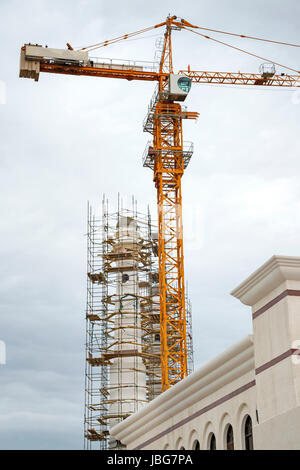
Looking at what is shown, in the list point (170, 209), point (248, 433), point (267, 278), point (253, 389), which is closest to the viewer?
point (267, 278)

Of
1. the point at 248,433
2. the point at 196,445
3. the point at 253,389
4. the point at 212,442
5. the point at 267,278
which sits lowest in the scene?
the point at 248,433

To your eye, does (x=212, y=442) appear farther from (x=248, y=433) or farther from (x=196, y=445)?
(x=248, y=433)

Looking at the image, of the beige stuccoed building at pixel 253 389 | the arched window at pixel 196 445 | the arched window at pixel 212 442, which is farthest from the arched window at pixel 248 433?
Answer: the arched window at pixel 196 445

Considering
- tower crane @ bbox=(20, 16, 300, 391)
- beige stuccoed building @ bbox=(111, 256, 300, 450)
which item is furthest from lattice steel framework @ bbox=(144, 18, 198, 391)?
beige stuccoed building @ bbox=(111, 256, 300, 450)

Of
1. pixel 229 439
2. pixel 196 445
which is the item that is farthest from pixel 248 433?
pixel 196 445

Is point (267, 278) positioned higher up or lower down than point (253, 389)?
higher up

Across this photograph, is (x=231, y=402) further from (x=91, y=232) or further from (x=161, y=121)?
(x=161, y=121)

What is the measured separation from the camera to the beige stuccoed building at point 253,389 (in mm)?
18359

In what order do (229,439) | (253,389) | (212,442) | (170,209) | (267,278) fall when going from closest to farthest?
(267,278), (253,389), (229,439), (212,442), (170,209)

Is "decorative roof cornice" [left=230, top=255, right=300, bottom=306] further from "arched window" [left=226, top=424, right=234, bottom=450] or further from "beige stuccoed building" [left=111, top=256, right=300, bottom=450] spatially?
"arched window" [left=226, top=424, right=234, bottom=450]

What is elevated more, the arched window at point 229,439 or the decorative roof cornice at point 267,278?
the decorative roof cornice at point 267,278

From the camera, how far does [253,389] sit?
72.5ft

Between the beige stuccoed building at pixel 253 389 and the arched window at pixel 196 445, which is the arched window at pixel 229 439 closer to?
the beige stuccoed building at pixel 253 389

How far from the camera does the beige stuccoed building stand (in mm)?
18359
